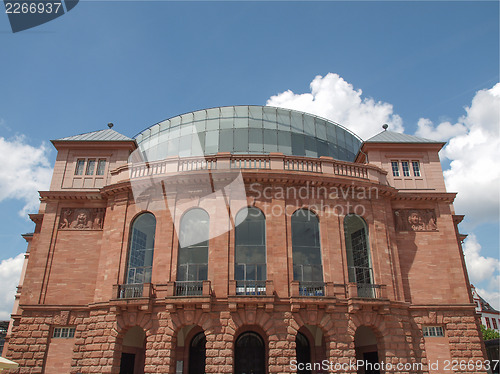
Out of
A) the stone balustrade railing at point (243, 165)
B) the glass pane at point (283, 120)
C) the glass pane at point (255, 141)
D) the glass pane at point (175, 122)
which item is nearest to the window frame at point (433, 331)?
the stone balustrade railing at point (243, 165)

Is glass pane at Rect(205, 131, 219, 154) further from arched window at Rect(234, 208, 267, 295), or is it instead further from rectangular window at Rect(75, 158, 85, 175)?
arched window at Rect(234, 208, 267, 295)

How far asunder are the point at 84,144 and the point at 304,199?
1605cm

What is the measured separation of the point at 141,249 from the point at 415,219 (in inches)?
709

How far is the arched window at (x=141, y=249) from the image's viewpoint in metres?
23.3

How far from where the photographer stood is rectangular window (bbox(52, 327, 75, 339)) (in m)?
23.2

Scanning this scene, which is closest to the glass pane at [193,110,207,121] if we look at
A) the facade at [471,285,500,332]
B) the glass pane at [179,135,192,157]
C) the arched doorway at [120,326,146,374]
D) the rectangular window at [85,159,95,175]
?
the glass pane at [179,135,192,157]

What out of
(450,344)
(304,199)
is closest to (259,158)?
(304,199)

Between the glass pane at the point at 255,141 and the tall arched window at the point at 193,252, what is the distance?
969cm

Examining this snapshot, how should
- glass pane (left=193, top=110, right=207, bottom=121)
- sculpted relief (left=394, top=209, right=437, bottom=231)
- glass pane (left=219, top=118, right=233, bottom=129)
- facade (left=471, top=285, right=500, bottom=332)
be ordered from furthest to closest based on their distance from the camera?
facade (left=471, top=285, right=500, bottom=332), glass pane (left=193, top=110, right=207, bottom=121), glass pane (left=219, top=118, right=233, bottom=129), sculpted relief (left=394, top=209, right=437, bottom=231)

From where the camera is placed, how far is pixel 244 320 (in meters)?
20.9

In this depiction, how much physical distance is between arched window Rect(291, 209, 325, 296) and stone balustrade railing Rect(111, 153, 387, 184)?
3.07m

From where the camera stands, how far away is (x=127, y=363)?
77.3 feet

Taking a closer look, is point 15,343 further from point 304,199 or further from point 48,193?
point 304,199

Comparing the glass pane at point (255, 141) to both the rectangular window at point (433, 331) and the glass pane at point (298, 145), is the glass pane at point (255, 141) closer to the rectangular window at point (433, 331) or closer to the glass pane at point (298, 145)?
the glass pane at point (298, 145)
